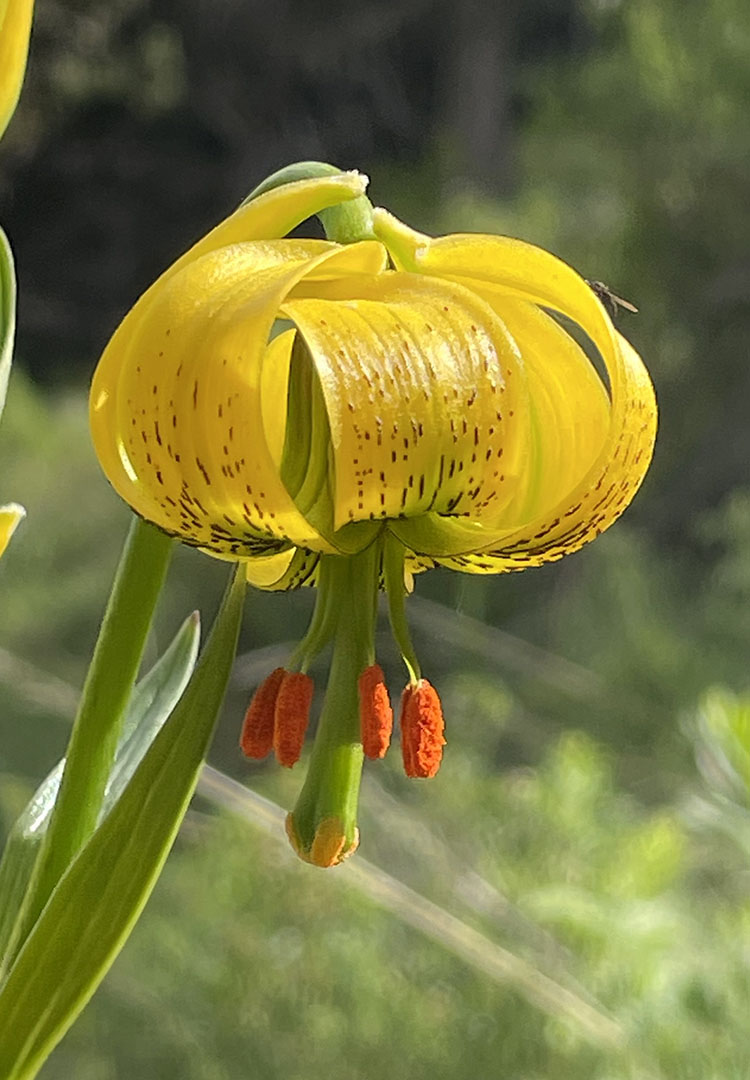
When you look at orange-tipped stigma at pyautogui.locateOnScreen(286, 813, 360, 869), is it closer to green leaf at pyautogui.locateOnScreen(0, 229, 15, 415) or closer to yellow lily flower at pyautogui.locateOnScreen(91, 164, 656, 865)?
yellow lily flower at pyautogui.locateOnScreen(91, 164, 656, 865)

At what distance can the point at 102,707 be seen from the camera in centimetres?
33

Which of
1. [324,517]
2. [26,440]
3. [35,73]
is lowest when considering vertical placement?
[26,440]

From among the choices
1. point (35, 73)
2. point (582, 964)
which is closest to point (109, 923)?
point (582, 964)

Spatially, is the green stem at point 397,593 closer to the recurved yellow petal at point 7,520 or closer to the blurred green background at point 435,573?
the recurved yellow petal at point 7,520

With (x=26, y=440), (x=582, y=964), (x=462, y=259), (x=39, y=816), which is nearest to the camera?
(x=462, y=259)

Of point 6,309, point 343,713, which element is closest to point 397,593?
point 343,713

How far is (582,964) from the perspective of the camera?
1186mm

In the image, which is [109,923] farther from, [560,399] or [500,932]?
[500,932]

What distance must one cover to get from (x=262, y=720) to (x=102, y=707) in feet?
0.17

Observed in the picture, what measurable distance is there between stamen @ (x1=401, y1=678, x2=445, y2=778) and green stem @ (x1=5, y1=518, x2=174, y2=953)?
0.09 m

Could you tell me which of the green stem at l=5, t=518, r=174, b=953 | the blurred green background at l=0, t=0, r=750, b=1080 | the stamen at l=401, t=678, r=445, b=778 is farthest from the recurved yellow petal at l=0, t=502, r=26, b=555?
the blurred green background at l=0, t=0, r=750, b=1080

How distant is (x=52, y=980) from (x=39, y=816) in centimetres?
10

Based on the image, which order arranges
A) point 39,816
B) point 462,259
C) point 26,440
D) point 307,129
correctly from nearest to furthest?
point 462,259 → point 39,816 → point 26,440 → point 307,129

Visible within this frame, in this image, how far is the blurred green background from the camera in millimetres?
1256
